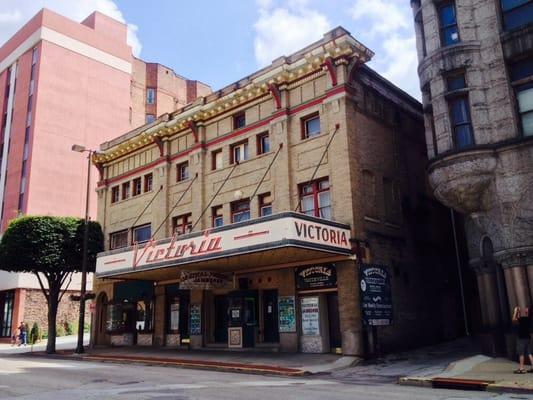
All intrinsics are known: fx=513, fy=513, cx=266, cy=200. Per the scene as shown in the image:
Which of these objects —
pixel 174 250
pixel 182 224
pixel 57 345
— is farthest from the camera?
pixel 57 345

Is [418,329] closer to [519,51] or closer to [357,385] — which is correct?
[357,385]

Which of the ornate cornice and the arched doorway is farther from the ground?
the ornate cornice

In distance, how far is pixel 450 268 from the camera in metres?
26.5

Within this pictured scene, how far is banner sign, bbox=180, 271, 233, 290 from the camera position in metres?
22.5

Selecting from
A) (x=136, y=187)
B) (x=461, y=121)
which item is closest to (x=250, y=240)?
(x=461, y=121)

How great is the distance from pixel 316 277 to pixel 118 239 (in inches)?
646

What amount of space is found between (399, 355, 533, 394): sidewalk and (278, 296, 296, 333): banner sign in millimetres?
7165

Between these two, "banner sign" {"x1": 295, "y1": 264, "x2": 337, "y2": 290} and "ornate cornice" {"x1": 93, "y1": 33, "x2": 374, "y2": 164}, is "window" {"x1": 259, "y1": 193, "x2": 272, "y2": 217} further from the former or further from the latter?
"ornate cornice" {"x1": 93, "y1": 33, "x2": 374, "y2": 164}

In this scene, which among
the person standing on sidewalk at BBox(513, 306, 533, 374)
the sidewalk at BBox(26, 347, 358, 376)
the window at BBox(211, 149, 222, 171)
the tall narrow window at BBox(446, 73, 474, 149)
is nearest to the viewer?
the person standing on sidewalk at BBox(513, 306, 533, 374)

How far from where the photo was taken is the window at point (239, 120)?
2625 centimetres

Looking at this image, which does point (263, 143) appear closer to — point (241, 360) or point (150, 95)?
point (241, 360)

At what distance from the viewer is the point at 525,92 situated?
17812mm

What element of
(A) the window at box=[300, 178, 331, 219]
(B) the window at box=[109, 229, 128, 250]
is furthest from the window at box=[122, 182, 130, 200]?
(A) the window at box=[300, 178, 331, 219]

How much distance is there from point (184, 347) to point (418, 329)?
1164 centimetres
